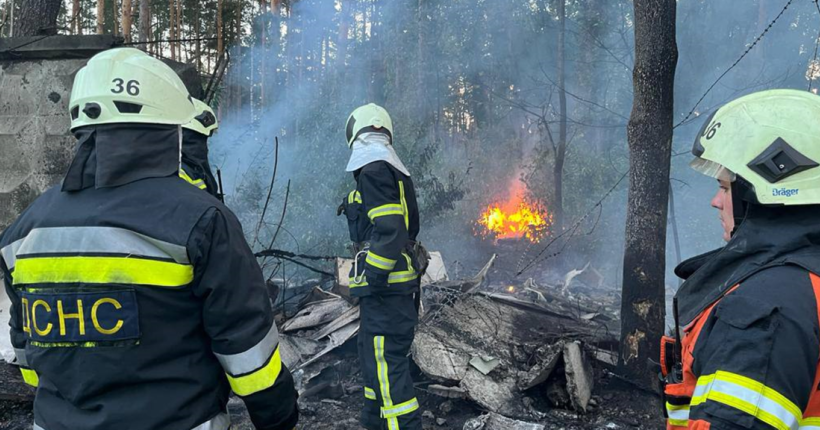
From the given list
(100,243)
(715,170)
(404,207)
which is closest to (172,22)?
(404,207)

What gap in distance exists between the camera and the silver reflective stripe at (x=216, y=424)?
77.0 inches

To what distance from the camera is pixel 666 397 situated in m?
1.93

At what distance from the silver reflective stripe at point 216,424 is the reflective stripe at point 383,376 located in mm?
2259

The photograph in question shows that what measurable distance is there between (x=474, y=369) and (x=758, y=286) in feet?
13.0

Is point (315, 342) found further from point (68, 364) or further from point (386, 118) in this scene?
point (68, 364)

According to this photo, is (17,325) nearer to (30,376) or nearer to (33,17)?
(30,376)

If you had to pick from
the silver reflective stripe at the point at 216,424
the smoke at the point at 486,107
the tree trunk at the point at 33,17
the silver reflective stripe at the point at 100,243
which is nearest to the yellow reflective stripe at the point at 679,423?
the silver reflective stripe at the point at 216,424

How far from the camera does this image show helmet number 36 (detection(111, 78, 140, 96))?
1929 millimetres

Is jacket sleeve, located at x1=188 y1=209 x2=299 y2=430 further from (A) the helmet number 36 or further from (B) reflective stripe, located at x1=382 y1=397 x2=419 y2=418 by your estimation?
(B) reflective stripe, located at x1=382 y1=397 x2=419 y2=418

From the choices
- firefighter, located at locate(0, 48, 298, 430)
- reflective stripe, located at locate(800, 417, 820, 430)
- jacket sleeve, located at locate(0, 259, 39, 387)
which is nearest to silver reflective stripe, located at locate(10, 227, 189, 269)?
firefighter, located at locate(0, 48, 298, 430)

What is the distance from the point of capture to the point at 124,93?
1924 mm

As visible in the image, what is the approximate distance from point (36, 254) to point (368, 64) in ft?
51.4

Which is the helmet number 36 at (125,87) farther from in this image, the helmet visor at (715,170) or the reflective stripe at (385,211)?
the reflective stripe at (385,211)

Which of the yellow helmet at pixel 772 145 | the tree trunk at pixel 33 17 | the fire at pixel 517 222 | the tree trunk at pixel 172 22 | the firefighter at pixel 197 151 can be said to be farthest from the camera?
the tree trunk at pixel 172 22
